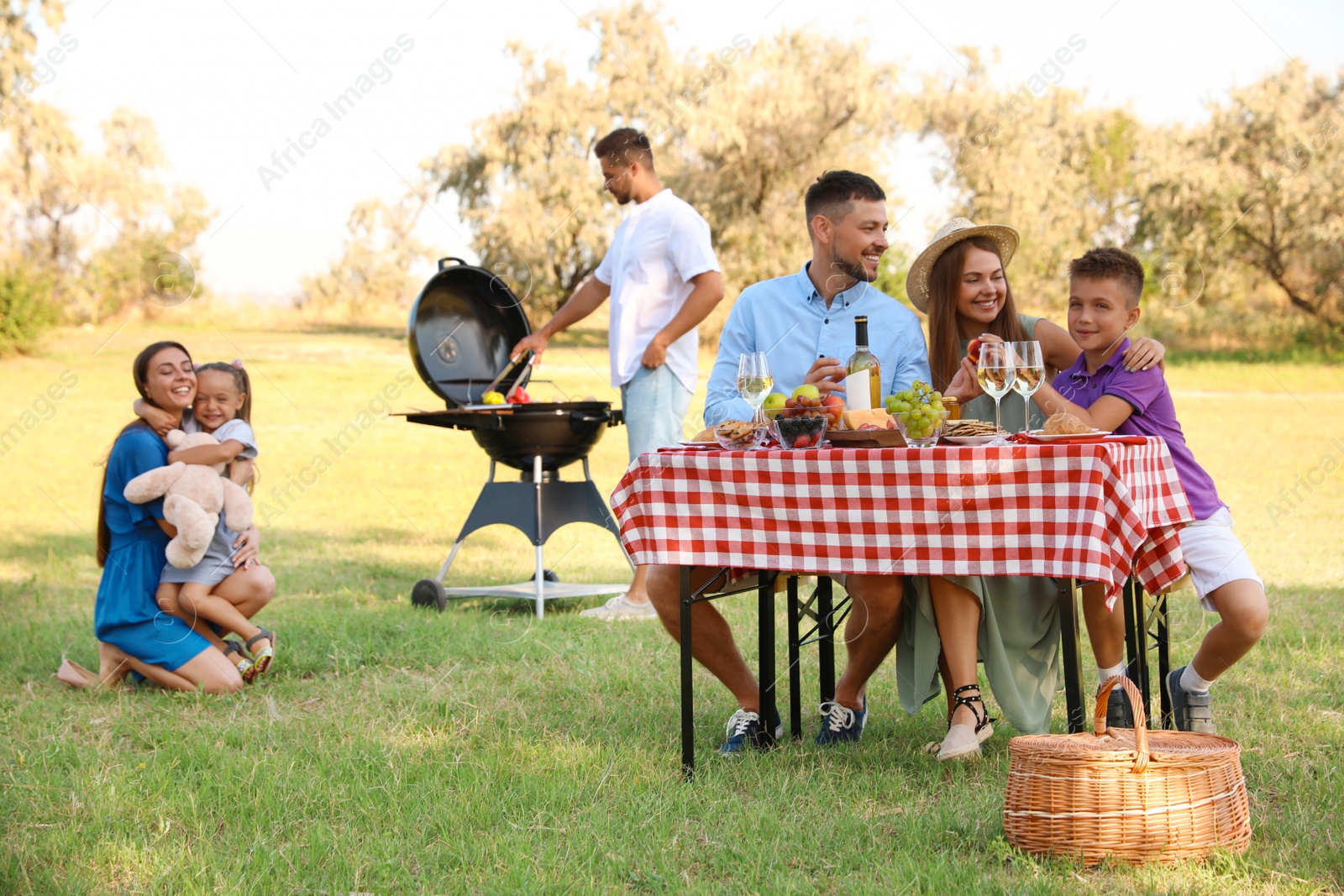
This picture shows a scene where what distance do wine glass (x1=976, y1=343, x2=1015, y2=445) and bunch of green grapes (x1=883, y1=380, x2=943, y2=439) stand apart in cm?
13

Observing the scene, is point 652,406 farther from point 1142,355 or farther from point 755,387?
point 1142,355

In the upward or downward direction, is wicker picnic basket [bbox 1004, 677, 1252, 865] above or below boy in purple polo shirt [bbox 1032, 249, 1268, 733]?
below

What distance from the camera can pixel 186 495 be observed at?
14.8ft

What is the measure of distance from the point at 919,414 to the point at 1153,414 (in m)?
0.86

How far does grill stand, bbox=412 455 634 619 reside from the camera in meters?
6.01

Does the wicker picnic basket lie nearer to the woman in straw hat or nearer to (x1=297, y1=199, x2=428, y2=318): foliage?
the woman in straw hat

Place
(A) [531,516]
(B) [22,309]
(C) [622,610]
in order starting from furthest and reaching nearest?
1. (B) [22,309]
2. (A) [531,516]
3. (C) [622,610]

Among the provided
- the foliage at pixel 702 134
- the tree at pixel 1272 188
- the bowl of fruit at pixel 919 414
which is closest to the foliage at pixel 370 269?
the foliage at pixel 702 134

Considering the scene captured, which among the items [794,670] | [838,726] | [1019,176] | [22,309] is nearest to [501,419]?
[794,670]

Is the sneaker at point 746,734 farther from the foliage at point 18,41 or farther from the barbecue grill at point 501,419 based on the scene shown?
the foliage at point 18,41

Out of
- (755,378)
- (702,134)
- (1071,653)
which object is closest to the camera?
(1071,653)

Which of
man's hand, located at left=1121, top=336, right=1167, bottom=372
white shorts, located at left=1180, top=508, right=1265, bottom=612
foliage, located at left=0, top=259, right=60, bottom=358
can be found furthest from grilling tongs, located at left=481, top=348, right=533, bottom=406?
foliage, located at left=0, top=259, right=60, bottom=358

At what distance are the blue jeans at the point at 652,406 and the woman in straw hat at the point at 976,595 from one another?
77.4 inches

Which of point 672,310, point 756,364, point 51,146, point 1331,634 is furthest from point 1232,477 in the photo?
point 51,146
